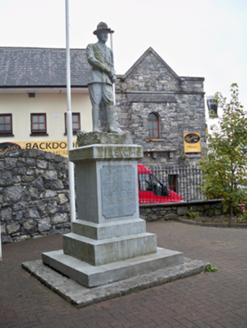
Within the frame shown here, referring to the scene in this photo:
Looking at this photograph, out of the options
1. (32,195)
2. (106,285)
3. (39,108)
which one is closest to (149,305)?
(106,285)

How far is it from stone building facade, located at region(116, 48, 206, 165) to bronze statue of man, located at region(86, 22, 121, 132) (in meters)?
15.0

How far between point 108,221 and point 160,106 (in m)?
17.3

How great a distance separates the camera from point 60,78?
1839 cm

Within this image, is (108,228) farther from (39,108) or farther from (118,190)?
(39,108)

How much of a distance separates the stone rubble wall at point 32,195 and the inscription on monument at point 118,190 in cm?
480

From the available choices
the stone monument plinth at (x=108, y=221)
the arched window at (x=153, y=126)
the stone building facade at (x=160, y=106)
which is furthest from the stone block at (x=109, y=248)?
the arched window at (x=153, y=126)

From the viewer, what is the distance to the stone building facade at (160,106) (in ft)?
70.5

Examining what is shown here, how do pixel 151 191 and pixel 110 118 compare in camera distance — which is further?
pixel 151 191

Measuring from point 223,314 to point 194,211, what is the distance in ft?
28.1

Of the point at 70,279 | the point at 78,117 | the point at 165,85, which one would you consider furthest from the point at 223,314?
the point at 165,85

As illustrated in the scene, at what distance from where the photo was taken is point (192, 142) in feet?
74.3

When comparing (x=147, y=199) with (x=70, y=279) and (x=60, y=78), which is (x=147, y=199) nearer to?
(x=70, y=279)

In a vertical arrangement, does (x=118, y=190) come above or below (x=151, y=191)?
above

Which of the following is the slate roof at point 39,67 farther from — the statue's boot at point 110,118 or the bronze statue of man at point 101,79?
the statue's boot at point 110,118
